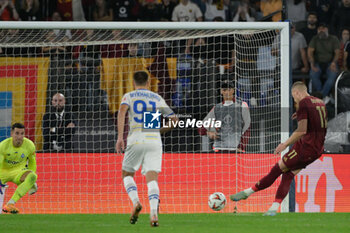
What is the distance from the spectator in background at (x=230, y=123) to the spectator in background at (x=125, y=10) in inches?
194

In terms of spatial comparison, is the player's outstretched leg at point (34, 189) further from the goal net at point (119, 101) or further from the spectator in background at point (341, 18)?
the spectator in background at point (341, 18)

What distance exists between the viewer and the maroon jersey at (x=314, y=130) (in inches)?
375

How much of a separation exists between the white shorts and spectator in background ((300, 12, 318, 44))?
8169 mm

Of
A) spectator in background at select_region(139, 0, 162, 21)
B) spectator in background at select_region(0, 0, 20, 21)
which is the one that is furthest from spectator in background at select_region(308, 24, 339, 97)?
spectator in background at select_region(0, 0, 20, 21)

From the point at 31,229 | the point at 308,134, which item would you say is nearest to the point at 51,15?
the point at 308,134

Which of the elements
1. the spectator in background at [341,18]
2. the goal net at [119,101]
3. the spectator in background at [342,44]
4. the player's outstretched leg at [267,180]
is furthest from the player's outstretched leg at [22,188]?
the spectator in background at [341,18]

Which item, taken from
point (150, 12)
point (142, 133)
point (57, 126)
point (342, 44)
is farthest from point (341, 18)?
point (142, 133)

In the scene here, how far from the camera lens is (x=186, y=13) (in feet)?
52.5

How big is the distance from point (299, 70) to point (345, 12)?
1833 mm

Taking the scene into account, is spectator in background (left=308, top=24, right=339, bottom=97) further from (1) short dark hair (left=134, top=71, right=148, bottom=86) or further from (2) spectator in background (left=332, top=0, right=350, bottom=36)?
(1) short dark hair (left=134, top=71, right=148, bottom=86)

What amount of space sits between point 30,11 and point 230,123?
6397 mm

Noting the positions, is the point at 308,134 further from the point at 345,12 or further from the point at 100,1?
the point at 100,1

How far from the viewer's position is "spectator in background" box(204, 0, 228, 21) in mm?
16234

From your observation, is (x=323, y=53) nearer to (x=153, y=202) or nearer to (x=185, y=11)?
(x=185, y=11)
